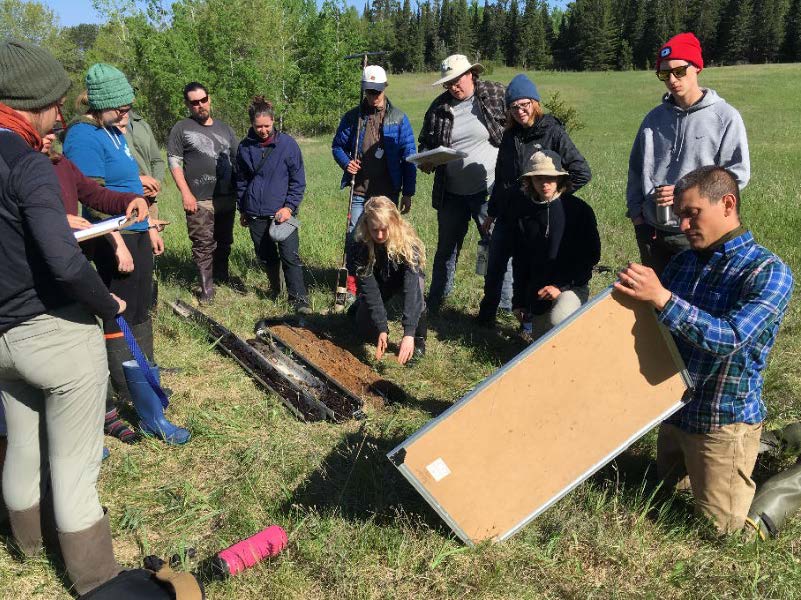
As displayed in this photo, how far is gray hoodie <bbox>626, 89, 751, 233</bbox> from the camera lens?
4020 millimetres

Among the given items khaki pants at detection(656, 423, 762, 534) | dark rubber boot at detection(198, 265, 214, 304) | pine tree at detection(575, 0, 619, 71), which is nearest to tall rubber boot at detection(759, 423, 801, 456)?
khaki pants at detection(656, 423, 762, 534)

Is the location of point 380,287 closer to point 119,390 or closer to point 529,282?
point 529,282

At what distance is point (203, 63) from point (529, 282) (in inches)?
1139

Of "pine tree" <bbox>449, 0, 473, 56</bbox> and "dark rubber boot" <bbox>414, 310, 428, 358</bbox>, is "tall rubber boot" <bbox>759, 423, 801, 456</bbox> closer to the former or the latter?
"dark rubber boot" <bbox>414, 310, 428, 358</bbox>

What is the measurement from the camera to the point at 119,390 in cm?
443

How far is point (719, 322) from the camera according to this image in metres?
2.45

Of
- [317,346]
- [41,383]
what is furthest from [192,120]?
[41,383]

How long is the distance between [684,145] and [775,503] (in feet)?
7.91

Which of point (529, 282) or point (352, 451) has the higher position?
point (529, 282)

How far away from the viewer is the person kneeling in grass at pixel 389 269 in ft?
15.4

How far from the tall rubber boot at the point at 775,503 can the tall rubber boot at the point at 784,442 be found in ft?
0.85

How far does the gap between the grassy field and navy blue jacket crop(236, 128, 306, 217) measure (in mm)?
1275

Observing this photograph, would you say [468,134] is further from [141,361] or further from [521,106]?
[141,361]

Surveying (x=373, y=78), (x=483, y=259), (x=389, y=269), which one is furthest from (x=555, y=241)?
(x=373, y=78)
